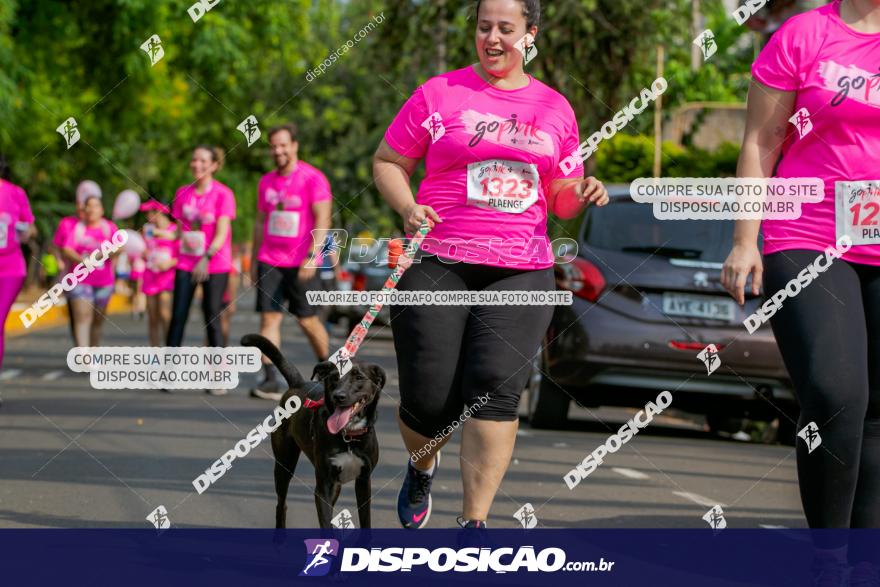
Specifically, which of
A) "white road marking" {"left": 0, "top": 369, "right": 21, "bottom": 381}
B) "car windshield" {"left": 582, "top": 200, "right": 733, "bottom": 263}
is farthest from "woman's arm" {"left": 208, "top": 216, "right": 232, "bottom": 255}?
"car windshield" {"left": 582, "top": 200, "right": 733, "bottom": 263}

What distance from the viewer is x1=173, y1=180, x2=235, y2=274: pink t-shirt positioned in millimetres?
12836

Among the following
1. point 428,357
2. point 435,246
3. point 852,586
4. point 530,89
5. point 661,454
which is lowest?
point 661,454

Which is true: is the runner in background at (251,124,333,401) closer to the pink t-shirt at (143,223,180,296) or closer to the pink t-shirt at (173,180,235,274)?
the pink t-shirt at (173,180,235,274)

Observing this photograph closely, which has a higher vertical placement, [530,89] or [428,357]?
[530,89]

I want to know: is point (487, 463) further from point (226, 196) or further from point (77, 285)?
point (77, 285)

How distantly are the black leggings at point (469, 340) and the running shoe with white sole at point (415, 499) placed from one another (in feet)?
1.55

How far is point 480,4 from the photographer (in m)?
5.26

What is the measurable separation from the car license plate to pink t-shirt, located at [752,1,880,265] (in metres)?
5.40

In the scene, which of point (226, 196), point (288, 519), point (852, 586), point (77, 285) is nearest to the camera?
point (852, 586)

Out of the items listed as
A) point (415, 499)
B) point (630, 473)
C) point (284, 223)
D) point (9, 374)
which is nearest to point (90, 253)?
point (9, 374)

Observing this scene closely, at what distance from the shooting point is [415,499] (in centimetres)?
565

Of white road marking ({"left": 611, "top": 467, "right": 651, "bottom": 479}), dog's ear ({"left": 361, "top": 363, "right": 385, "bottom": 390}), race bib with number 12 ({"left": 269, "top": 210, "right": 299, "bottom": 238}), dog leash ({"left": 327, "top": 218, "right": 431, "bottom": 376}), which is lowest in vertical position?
white road marking ({"left": 611, "top": 467, "right": 651, "bottom": 479})

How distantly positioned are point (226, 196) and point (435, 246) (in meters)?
7.88

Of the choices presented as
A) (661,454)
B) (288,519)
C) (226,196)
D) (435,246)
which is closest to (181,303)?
(226,196)
